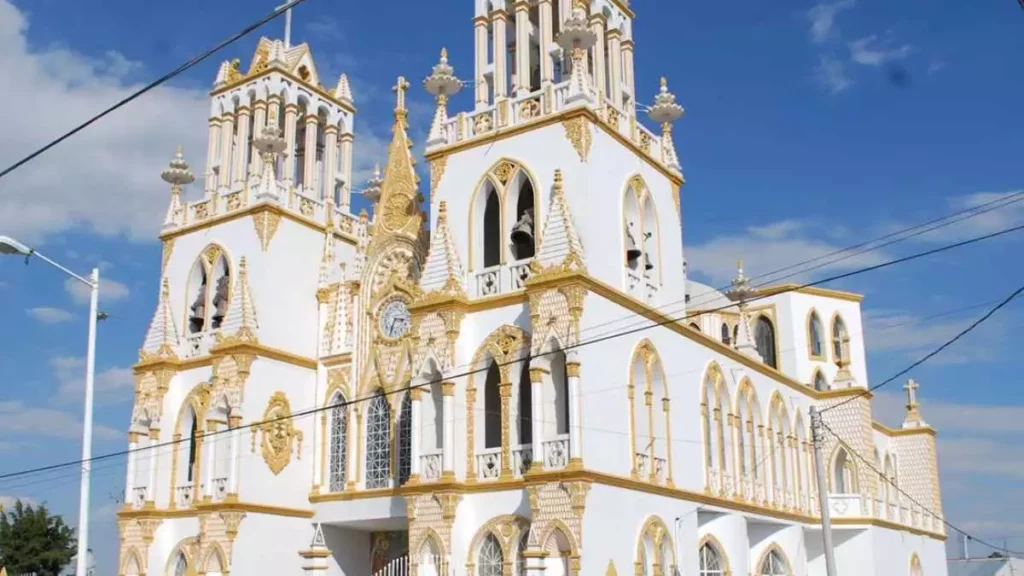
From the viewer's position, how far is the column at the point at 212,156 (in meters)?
33.1

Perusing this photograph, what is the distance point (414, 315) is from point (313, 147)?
1048 cm

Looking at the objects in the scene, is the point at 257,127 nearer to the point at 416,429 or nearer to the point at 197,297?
the point at 197,297

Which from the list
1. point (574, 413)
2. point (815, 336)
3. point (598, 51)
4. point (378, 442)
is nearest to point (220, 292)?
point (378, 442)

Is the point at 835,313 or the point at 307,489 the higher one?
the point at 835,313

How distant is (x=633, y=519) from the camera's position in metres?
23.1

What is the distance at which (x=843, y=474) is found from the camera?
3669 cm

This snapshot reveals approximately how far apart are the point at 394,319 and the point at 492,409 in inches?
188

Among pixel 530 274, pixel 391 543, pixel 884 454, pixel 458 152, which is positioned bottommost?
pixel 391 543

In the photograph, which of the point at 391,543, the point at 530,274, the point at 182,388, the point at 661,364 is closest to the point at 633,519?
the point at 661,364

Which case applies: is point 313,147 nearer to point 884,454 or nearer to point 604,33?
point 604,33

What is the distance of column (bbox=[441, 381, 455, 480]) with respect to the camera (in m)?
23.9

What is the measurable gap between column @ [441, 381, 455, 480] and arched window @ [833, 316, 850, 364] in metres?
19.5

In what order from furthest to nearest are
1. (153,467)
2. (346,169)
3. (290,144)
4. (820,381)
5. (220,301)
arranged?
(820,381) → (346,169) → (290,144) → (220,301) → (153,467)

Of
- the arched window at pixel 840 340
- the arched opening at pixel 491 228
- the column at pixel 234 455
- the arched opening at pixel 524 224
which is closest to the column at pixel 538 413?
the arched opening at pixel 524 224
